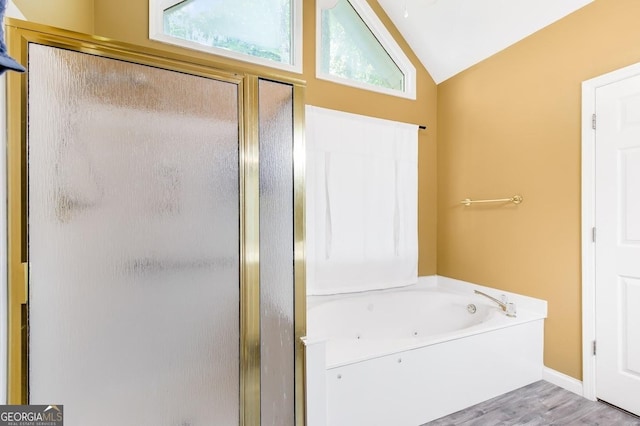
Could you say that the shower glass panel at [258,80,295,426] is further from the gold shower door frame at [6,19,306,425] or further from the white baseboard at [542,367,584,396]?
the white baseboard at [542,367,584,396]

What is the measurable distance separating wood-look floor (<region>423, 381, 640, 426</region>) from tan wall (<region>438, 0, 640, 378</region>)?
0.22 meters

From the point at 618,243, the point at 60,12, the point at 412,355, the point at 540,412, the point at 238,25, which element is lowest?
the point at 540,412

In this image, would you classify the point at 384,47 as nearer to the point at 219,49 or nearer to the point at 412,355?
the point at 219,49

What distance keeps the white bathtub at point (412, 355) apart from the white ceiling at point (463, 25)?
6.87 feet

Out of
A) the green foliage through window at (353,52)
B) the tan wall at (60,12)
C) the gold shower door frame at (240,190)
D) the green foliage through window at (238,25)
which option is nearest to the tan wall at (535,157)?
the green foliage through window at (353,52)

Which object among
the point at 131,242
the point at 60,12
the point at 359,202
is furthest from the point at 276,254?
the point at 60,12

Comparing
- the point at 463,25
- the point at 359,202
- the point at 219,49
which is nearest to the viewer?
the point at 219,49

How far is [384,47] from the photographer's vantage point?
3.10 m

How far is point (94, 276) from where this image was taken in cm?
104

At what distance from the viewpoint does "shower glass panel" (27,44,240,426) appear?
3.22 ft

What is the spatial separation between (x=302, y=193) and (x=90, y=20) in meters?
2.08

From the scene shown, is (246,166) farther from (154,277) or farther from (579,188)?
(579,188)

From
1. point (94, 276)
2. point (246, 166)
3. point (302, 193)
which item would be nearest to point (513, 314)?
point (302, 193)

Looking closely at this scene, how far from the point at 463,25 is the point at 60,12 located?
9.34 ft
